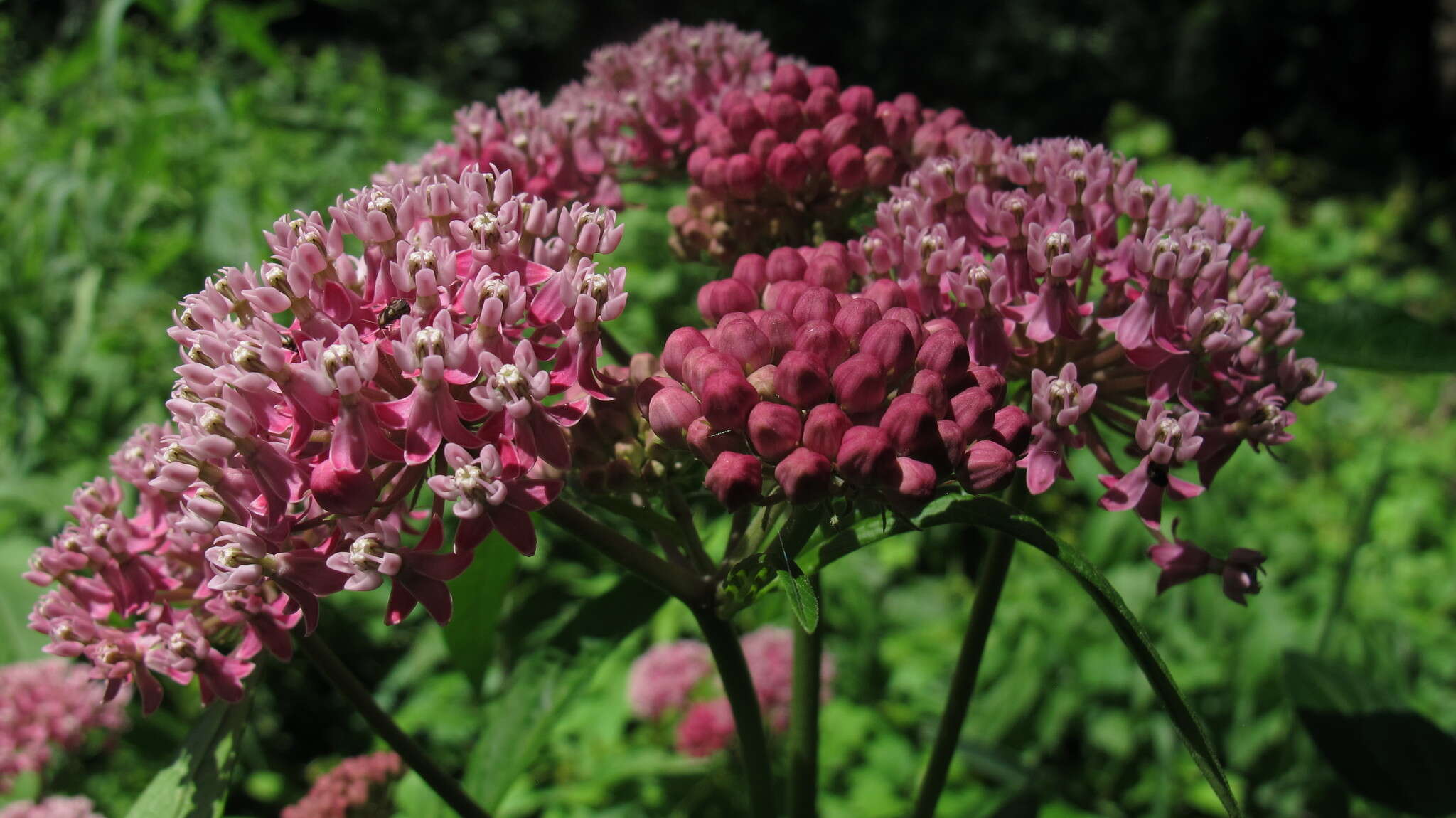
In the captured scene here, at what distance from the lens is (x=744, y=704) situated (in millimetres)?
1214

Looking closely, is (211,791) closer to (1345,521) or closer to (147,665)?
(147,665)

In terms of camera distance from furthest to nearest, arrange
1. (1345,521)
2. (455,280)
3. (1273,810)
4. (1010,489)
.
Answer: (1345,521) → (1273,810) → (1010,489) → (455,280)

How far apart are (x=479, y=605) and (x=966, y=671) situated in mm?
667

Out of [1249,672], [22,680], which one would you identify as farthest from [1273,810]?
[22,680]

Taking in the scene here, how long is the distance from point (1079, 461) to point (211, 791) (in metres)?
2.58

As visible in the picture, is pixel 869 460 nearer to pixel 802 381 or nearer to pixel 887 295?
pixel 802 381

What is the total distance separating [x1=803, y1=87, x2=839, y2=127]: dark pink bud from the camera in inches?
59.9

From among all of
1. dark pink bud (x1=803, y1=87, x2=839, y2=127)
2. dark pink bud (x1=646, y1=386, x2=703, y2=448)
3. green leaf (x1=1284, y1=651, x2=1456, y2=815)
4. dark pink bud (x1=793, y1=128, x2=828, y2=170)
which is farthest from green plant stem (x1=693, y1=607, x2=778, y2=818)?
green leaf (x1=1284, y1=651, x2=1456, y2=815)

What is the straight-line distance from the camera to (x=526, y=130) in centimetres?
160

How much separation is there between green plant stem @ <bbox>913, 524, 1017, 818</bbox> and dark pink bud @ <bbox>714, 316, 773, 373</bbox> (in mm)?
398

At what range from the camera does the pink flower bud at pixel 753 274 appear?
49.1 inches

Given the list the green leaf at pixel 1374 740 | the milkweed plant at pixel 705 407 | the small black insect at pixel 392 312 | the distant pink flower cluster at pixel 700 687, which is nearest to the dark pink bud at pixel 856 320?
the milkweed plant at pixel 705 407

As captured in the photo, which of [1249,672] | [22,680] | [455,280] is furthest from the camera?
[1249,672]

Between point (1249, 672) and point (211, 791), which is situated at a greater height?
point (211, 791)
